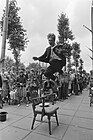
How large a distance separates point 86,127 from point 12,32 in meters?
7.43

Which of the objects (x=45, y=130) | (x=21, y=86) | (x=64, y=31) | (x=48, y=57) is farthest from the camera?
(x=64, y=31)

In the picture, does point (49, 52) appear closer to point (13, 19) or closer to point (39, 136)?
point (39, 136)

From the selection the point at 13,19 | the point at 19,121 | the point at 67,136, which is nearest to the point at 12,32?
the point at 13,19

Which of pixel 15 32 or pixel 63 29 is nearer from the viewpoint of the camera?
pixel 15 32

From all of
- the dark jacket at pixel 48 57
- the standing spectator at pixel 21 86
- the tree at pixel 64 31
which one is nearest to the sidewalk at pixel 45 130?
the dark jacket at pixel 48 57

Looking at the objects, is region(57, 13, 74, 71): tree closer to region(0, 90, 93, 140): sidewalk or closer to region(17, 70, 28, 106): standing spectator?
region(17, 70, 28, 106): standing spectator

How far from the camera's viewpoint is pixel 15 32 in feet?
29.6

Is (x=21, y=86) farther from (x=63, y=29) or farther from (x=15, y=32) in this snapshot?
(x=63, y=29)

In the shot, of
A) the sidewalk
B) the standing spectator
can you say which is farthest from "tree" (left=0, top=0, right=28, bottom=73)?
the sidewalk

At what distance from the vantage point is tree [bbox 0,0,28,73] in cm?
890

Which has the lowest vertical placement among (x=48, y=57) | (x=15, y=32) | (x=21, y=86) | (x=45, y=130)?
(x=45, y=130)

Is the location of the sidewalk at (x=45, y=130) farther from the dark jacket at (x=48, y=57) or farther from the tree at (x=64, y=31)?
the tree at (x=64, y=31)

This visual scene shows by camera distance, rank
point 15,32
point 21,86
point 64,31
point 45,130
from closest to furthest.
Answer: point 45,130 < point 21,86 < point 15,32 < point 64,31

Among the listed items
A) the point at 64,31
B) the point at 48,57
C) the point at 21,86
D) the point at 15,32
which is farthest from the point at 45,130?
the point at 64,31
